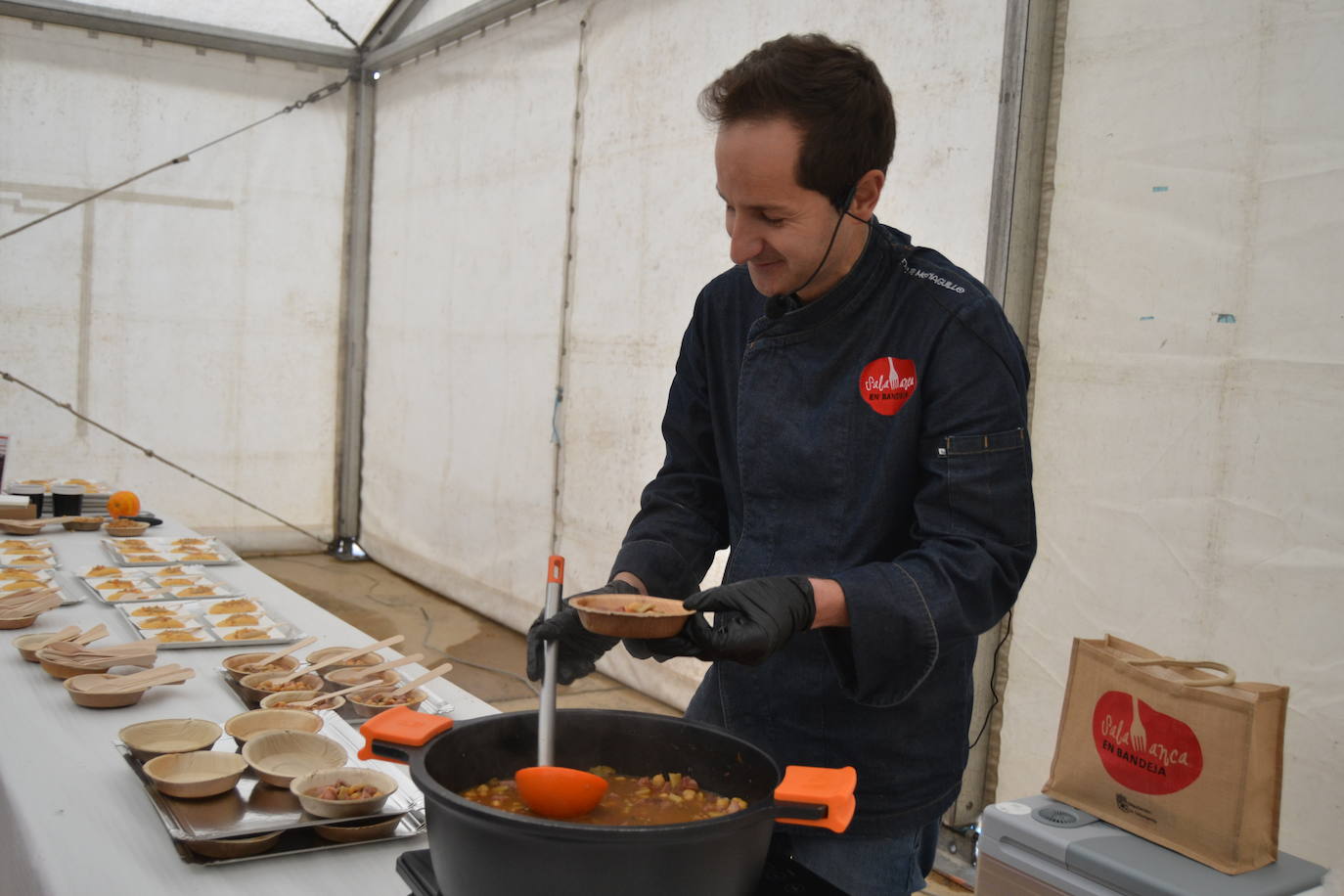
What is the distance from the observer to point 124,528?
11.1ft

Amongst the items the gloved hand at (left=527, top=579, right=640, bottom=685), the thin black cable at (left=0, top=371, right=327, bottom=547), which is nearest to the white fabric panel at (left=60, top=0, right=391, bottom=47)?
the thin black cable at (left=0, top=371, right=327, bottom=547)

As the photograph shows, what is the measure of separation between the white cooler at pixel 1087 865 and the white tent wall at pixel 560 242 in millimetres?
1496

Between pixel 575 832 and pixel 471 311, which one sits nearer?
pixel 575 832

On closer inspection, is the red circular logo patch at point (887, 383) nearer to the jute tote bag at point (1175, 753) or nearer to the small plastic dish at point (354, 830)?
the small plastic dish at point (354, 830)

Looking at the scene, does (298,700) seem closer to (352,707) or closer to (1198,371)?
(352,707)

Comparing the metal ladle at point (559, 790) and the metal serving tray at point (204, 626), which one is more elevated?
the metal ladle at point (559, 790)

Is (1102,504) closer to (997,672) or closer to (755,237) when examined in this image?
(997,672)

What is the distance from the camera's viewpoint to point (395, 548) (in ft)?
21.6

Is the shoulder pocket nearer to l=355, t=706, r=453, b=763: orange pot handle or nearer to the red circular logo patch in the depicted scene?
the red circular logo patch

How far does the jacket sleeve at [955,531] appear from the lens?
1197mm

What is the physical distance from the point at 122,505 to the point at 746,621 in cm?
309

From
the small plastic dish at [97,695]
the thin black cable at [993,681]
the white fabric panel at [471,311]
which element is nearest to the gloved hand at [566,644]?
the small plastic dish at [97,695]

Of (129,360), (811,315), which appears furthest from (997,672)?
(129,360)

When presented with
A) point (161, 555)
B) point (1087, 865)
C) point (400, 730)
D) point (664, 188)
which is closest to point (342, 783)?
point (400, 730)
